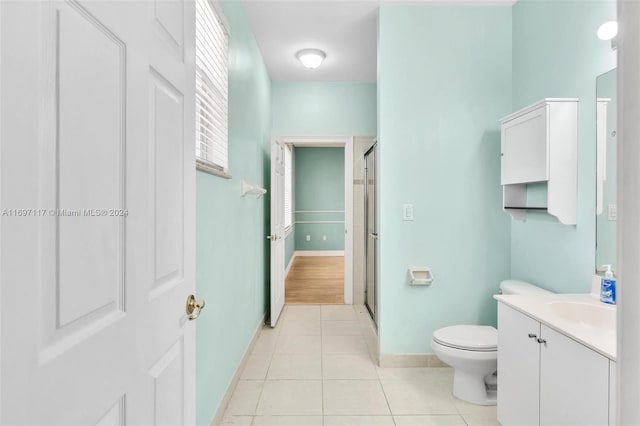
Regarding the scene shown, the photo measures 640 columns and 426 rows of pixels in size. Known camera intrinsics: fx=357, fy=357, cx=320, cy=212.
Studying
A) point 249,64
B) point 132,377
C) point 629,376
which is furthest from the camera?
point 249,64

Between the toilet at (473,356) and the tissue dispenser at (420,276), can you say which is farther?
the tissue dispenser at (420,276)

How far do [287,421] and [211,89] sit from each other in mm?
1862

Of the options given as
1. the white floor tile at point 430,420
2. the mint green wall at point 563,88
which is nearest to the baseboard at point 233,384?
the white floor tile at point 430,420

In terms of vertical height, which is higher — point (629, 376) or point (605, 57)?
point (605, 57)

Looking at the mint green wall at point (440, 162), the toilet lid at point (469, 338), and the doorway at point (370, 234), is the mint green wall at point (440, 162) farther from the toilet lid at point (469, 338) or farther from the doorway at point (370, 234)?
the doorway at point (370, 234)

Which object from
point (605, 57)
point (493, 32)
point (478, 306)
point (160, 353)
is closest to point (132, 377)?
point (160, 353)

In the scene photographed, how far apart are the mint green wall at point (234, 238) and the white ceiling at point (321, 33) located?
0.52 feet

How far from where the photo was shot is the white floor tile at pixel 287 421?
6.40ft

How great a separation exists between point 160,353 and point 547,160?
6.80 ft

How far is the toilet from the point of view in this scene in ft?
6.77

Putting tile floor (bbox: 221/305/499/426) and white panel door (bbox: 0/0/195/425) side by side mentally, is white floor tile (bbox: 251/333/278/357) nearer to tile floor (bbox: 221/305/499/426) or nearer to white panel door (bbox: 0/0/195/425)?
tile floor (bbox: 221/305/499/426)

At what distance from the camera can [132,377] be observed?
2.41 ft

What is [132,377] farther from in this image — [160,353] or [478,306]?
[478,306]

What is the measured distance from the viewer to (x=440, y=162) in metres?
2.64
